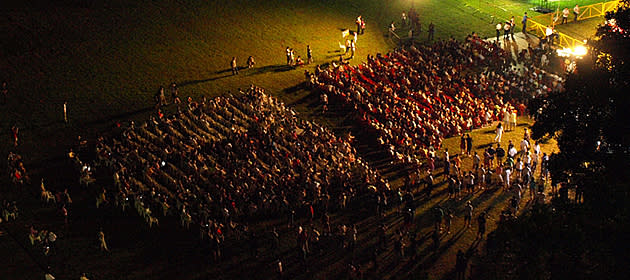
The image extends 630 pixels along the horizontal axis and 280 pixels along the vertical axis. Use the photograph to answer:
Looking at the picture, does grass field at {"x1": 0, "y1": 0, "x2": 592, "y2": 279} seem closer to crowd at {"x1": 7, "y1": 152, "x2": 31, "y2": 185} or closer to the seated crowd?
crowd at {"x1": 7, "y1": 152, "x2": 31, "y2": 185}

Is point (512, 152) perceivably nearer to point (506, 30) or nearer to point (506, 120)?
point (506, 120)

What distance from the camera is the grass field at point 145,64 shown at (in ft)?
157

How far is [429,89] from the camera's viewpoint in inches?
2726

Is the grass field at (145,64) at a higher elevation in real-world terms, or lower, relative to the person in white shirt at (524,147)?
higher

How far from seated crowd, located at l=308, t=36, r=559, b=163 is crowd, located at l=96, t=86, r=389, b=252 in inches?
197

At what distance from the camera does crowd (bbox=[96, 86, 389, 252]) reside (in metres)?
50.3

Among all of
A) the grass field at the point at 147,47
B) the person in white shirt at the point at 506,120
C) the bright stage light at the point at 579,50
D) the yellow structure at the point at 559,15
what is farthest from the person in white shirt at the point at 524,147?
the yellow structure at the point at 559,15

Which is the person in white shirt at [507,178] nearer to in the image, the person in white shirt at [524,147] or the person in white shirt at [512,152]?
the person in white shirt at [512,152]

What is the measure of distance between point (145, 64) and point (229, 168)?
20186 millimetres

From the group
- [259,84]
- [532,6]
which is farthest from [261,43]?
[532,6]

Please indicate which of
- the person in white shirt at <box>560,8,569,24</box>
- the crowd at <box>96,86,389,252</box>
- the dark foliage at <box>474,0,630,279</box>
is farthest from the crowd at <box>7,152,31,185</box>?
the person in white shirt at <box>560,8,569,24</box>

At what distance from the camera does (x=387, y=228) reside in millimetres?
50938

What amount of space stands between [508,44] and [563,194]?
41.0m

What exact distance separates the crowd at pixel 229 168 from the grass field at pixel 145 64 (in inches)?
81.7
